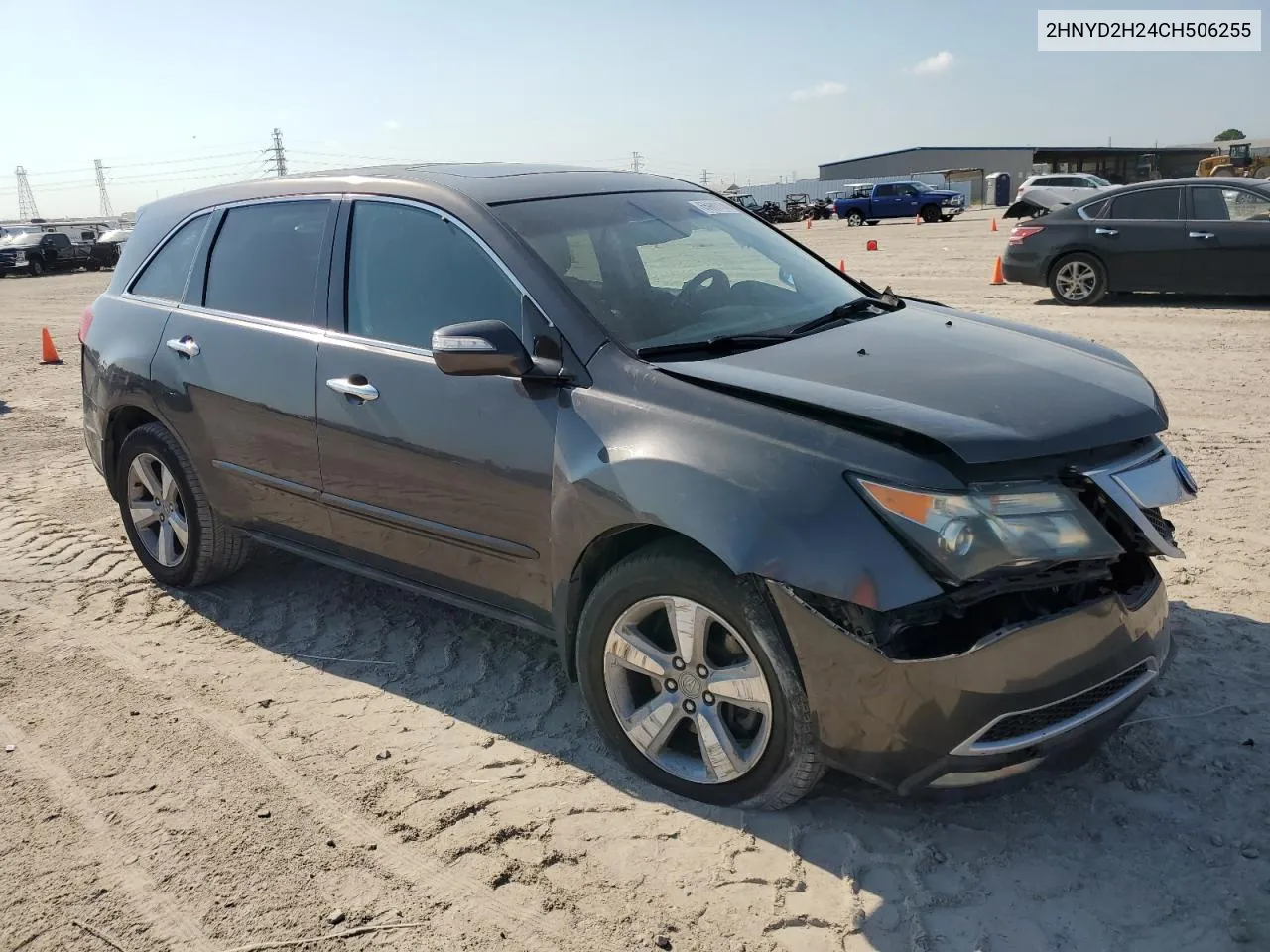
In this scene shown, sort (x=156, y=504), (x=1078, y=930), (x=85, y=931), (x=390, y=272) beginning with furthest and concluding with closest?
(x=156, y=504)
(x=390, y=272)
(x=85, y=931)
(x=1078, y=930)

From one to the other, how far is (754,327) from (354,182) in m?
1.70

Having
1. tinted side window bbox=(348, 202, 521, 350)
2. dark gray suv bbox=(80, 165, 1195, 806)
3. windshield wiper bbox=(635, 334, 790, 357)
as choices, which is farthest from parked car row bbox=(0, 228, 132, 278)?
windshield wiper bbox=(635, 334, 790, 357)

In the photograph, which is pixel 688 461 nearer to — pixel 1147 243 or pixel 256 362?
pixel 256 362

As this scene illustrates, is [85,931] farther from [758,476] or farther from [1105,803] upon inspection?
[1105,803]

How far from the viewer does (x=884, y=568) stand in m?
2.58

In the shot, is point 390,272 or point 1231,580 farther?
point 1231,580

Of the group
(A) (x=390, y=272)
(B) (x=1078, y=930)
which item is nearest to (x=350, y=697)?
(A) (x=390, y=272)

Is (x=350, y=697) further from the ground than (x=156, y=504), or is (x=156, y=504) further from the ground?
(x=156, y=504)

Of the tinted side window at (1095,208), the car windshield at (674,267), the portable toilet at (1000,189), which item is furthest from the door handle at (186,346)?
the portable toilet at (1000,189)

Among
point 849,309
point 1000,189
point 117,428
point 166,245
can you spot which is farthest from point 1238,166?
point 117,428

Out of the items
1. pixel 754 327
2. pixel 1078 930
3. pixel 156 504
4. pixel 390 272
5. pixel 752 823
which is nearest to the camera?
pixel 1078 930

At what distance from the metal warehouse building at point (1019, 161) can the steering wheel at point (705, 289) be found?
256 ft

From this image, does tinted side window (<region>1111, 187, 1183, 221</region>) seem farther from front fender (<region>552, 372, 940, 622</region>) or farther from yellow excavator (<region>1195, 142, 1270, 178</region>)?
yellow excavator (<region>1195, 142, 1270, 178</region>)

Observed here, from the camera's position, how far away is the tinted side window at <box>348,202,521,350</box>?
3602 mm
